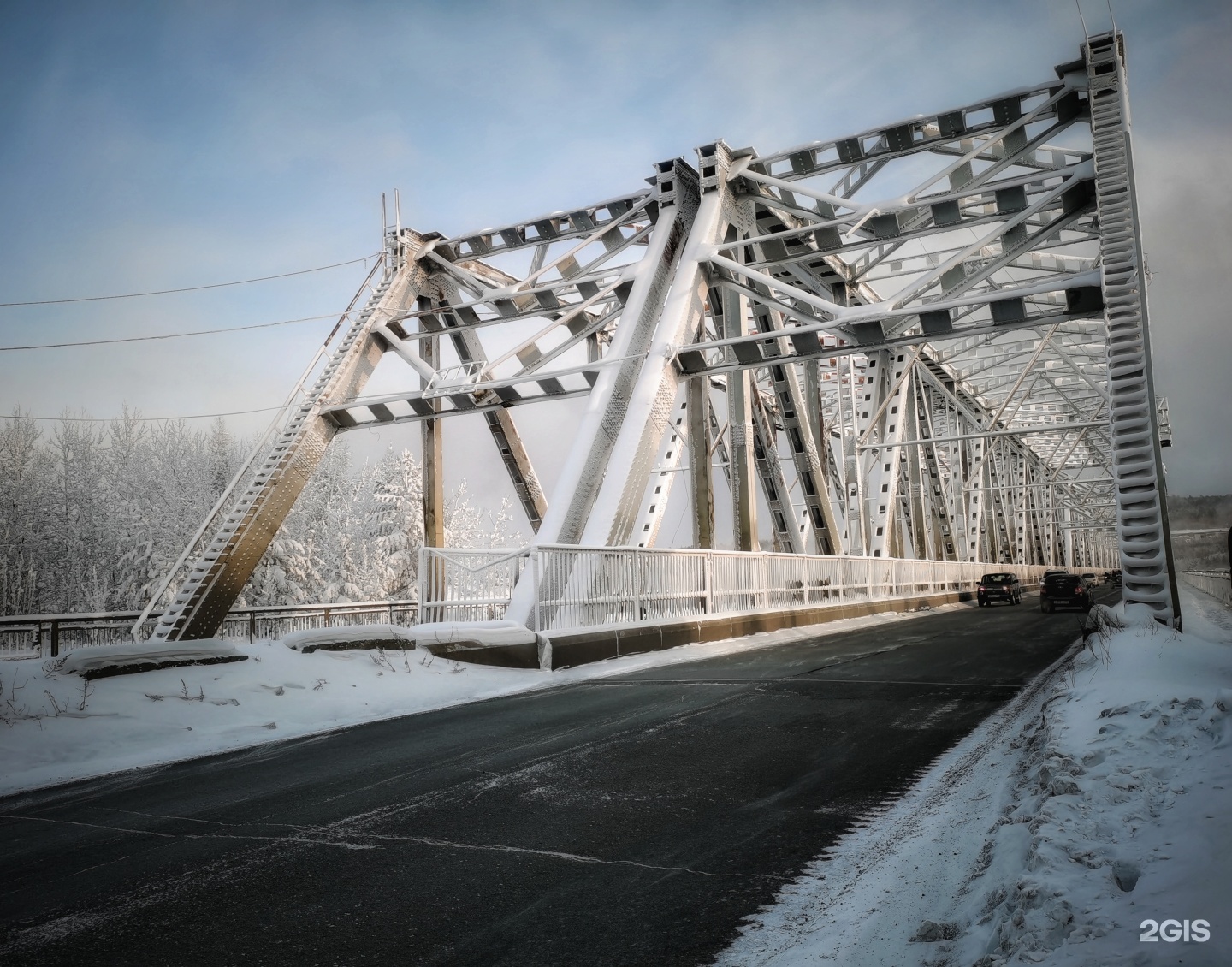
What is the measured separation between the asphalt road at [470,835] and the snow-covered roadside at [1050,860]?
0.89ft

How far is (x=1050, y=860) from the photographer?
10.7ft

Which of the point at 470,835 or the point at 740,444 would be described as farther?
the point at 740,444

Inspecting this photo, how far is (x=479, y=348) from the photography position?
23.7 m

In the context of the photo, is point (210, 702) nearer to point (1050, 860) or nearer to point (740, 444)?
point (1050, 860)

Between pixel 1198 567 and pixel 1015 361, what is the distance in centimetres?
1355

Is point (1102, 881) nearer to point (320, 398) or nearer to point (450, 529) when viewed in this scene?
point (320, 398)

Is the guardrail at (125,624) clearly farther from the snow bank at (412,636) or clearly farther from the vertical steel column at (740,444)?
the vertical steel column at (740,444)

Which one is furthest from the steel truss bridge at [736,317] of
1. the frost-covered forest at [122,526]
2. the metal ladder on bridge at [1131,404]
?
the frost-covered forest at [122,526]

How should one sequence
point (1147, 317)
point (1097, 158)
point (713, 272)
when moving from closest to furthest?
point (1147, 317) → point (1097, 158) → point (713, 272)

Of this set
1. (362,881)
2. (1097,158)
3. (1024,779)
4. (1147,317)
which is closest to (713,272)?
(1097,158)

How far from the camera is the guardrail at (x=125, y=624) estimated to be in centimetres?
1558

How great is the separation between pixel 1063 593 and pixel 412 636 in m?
25.2

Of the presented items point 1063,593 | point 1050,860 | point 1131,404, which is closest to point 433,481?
point 1131,404

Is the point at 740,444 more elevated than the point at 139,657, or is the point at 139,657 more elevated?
the point at 740,444
